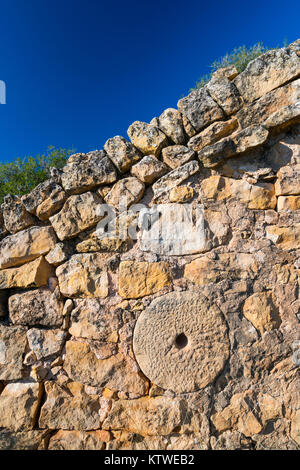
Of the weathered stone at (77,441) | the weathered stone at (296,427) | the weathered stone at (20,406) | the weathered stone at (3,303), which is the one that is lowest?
the weathered stone at (77,441)

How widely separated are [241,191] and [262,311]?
92 cm

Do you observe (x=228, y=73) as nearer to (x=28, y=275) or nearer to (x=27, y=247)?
(x=27, y=247)

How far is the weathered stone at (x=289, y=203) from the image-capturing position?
209 centimetres

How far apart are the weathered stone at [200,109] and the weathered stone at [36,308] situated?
177 centimetres

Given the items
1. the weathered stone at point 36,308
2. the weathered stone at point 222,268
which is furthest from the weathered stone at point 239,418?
the weathered stone at point 36,308

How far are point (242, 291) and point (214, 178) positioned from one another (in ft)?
2.95

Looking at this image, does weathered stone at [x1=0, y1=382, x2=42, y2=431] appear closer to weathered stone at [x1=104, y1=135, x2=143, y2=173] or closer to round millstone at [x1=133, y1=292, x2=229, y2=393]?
round millstone at [x1=133, y1=292, x2=229, y2=393]

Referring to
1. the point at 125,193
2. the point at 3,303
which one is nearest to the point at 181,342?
the point at 125,193

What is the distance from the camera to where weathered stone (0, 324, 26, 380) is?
2061 millimetres

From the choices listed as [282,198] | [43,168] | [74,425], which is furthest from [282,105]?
[43,168]

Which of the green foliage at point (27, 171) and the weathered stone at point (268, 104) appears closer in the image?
the weathered stone at point (268, 104)

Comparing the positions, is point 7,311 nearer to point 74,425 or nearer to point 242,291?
point 74,425

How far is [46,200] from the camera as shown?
2.33 m

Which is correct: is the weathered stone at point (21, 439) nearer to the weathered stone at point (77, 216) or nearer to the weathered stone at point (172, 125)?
the weathered stone at point (77, 216)
